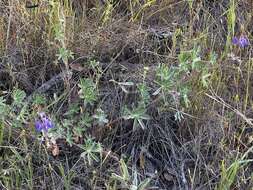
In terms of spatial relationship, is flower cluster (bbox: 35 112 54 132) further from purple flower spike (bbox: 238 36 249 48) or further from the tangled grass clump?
purple flower spike (bbox: 238 36 249 48)

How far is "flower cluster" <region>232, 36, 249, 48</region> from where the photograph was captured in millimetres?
2062

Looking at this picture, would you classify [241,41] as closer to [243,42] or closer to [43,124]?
[243,42]

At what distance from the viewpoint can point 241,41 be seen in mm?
2061

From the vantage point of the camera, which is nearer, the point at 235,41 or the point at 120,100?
the point at 120,100

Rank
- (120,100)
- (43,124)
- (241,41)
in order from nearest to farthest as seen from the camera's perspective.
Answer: (43,124) < (120,100) < (241,41)

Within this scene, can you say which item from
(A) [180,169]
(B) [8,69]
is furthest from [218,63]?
(B) [8,69]

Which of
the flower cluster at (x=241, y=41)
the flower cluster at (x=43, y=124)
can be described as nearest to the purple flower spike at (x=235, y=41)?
the flower cluster at (x=241, y=41)

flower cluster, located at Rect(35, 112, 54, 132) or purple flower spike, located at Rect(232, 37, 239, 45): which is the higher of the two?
purple flower spike, located at Rect(232, 37, 239, 45)

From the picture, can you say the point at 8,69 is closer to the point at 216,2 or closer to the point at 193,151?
the point at 193,151

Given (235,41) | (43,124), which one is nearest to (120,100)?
(43,124)

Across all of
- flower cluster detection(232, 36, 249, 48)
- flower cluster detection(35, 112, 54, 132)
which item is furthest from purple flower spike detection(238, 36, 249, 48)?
flower cluster detection(35, 112, 54, 132)

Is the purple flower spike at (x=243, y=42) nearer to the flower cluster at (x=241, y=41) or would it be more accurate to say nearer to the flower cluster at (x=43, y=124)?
the flower cluster at (x=241, y=41)

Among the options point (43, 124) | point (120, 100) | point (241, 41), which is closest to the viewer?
point (43, 124)

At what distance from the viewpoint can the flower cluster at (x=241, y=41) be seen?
206 cm
